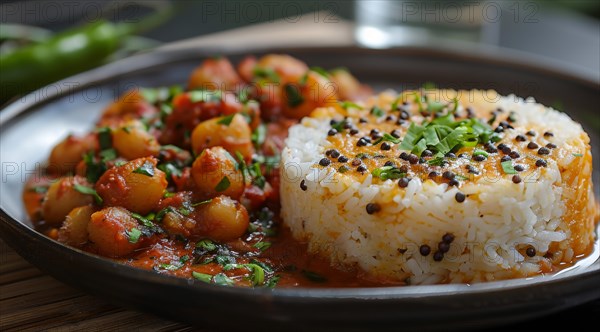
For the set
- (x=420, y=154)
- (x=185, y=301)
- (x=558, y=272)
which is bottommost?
(x=558, y=272)

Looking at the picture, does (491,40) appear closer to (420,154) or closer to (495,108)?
(495,108)

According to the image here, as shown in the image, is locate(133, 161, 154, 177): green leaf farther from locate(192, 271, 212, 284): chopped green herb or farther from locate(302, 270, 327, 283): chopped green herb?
locate(302, 270, 327, 283): chopped green herb

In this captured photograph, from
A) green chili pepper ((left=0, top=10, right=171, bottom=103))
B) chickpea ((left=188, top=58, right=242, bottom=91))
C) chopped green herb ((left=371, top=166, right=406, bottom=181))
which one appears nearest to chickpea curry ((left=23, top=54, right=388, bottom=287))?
chickpea ((left=188, top=58, right=242, bottom=91))

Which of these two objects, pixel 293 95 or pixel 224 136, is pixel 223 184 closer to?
pixel 224 136

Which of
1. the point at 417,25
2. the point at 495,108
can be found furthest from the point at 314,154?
the point at 417,25

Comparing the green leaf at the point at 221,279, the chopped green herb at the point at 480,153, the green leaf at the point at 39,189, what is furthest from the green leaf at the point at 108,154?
the chopped green herb at the point at 480,153
